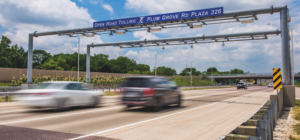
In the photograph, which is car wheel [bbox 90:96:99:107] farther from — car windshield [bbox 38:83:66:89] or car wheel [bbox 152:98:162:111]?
car wheel [bbox 152:98:162:111]

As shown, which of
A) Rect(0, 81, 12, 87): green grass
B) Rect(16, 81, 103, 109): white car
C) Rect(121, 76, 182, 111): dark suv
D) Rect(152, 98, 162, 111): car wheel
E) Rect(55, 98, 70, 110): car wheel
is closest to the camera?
Rect(16, 81, 103, 109): white car

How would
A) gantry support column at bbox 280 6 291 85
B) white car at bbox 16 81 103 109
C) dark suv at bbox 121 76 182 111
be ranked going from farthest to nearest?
gantry support column at bbox 280 6 291 85 → dark suv at bbox 121 76 182 111 → white car at bbox 16 81 103 109

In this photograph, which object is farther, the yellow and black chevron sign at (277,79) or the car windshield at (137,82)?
the yellow and black chevron sign at (277,79)

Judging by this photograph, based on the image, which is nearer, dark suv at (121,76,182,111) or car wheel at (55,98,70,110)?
car wheel at (55,98,70,110)

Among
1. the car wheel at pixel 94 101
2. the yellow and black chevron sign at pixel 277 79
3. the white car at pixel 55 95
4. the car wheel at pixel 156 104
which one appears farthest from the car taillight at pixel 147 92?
the yellow and black chevron sign at pixel 277 79

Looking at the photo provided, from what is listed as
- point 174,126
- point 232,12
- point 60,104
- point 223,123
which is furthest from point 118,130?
point 232,12

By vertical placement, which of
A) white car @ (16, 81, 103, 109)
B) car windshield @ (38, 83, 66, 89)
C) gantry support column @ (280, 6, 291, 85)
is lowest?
white car @ (16, 81, 103, 109)

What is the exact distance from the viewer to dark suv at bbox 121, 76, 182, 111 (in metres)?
12.0

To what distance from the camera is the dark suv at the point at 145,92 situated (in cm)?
1197

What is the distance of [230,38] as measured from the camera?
28812mm

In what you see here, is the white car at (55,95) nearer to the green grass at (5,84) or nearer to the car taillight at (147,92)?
the car taillight at (147,92)

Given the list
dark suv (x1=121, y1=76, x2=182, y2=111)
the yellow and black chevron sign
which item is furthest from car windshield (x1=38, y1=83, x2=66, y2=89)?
the yellow and black chevron sign

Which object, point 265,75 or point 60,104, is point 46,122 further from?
point 265,75

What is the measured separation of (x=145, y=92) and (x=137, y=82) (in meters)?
0.81
